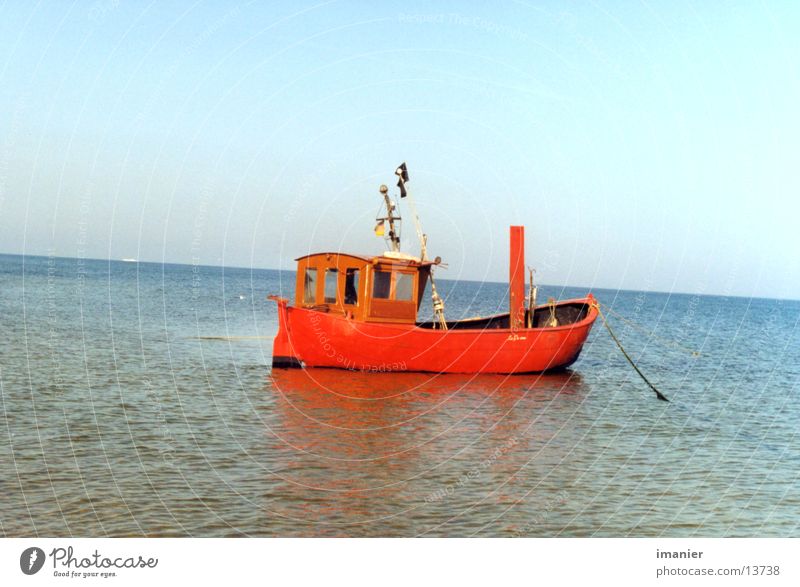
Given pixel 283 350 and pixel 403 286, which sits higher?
pixel 403 286

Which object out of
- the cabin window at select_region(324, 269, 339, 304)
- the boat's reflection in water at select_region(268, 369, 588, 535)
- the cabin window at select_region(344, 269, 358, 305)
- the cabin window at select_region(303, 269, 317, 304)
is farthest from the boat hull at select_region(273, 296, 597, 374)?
the cabin window at select_region(303, 269, 317, 304)

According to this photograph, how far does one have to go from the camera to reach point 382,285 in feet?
77.6

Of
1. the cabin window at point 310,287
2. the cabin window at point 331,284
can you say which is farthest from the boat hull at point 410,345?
the cabin window at point 310,287

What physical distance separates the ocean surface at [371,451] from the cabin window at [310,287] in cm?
235

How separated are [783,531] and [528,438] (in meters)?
6.45

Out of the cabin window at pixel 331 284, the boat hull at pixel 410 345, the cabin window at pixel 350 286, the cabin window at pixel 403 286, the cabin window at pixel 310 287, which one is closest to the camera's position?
the boat hull at pixel 410 345

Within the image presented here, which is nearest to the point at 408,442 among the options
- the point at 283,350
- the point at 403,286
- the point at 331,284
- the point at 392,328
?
the point at 392,328

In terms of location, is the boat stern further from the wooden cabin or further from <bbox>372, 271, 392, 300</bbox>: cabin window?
<bbox>372, 271, 392, 300</bbox>: cabin window

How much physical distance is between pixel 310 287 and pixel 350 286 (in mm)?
1661

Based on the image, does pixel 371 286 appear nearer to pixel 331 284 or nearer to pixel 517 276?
pixel 331 284

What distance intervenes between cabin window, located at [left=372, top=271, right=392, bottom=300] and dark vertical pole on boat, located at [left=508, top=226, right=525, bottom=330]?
3.75 metres

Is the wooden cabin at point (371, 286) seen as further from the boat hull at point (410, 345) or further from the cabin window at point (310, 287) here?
the boat hull at point (410, 345)

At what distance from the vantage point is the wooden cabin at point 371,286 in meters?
23.5

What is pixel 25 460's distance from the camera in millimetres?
13211
